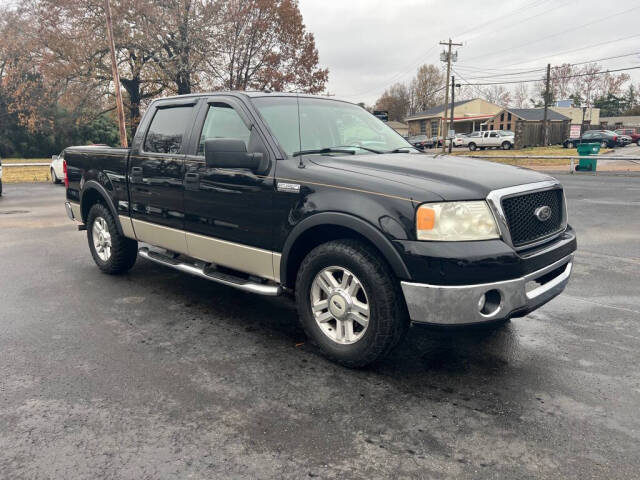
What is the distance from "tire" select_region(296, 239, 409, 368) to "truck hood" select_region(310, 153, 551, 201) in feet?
1.69

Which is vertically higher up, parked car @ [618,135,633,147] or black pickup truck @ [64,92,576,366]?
black pickup truck @ [64,92,576,366]

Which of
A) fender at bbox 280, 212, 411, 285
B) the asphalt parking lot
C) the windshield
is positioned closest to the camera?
the asphalt parking lot

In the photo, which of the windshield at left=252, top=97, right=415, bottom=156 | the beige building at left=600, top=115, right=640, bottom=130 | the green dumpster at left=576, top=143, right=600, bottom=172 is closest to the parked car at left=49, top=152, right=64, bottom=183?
the windshield at left=252, top=97, right=415, bottom=156

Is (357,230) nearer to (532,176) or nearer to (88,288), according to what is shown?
(532,176)

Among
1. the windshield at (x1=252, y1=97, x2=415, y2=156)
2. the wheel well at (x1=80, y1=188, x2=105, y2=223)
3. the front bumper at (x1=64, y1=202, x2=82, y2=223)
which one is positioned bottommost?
the front bumper at (x1=64, y1=202, x2=82, y2=223)

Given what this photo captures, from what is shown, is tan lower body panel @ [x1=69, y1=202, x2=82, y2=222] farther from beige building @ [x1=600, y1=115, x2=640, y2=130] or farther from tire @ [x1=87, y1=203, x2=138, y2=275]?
beige building @ [x1=600, y1=115, x2=640, y2=130]

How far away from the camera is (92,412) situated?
10.0 ft

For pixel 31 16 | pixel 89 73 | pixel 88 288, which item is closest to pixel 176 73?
pixel 89 73

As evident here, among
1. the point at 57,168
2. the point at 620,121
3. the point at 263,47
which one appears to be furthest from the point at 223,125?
the point at 620,121

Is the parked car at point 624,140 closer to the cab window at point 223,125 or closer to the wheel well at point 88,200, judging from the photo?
the wheel well at point 88,200

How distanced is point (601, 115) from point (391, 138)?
10902 centimetres

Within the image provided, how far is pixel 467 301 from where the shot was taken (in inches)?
122

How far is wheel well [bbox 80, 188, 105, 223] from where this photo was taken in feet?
20.4

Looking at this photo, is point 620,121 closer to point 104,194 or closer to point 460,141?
point 460,141
